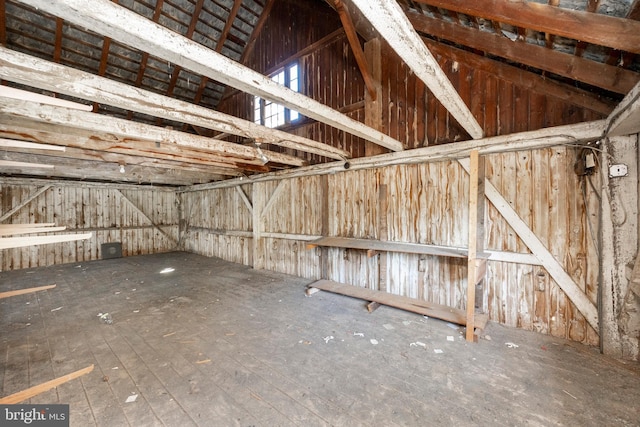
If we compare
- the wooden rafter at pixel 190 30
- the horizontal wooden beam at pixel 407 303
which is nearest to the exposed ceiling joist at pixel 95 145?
the horizontal wooden beam at pixel 407 303

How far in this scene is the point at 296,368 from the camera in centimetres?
273

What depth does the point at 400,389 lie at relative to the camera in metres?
2.41

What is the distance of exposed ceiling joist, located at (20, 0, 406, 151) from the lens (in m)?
1.42

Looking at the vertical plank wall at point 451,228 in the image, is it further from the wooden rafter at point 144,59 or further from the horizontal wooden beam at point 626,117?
the wooden rafter at point 144,59

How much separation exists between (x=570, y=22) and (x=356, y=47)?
311 centimetres

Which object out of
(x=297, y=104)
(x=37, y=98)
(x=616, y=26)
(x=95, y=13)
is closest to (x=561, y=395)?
(x=616, y=26)

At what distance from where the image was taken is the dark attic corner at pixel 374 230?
2.11 m

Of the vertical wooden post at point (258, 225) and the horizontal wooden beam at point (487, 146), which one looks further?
the vertical wooden post at point (258, 225)

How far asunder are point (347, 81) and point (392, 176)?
2283 mm

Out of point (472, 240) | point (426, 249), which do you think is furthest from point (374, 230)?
point (472, 240)

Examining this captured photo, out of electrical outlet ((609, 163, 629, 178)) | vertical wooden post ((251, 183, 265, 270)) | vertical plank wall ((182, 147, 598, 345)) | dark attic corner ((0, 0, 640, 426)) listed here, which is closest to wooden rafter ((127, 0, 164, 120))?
dark attic corner ((0, 0, 640, 426))

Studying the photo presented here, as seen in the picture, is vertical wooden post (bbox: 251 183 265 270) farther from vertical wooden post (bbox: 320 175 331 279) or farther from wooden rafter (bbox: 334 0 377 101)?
wooden rafter (bbox: 334 0 377 101)

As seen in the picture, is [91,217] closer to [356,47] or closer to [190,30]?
[190,30]

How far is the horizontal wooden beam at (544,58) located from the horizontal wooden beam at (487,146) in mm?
599
